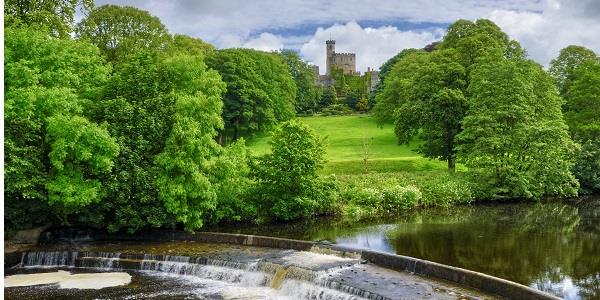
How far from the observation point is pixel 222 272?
2320 centimetres

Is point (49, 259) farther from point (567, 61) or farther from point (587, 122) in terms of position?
point (567, 61)

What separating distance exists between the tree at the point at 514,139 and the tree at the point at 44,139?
2665 cm

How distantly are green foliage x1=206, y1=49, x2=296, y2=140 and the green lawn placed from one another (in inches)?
103

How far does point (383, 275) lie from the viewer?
21.3 metres

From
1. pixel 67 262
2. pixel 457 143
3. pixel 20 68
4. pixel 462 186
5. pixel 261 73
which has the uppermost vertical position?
pixel 261 73

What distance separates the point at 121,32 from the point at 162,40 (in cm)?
374

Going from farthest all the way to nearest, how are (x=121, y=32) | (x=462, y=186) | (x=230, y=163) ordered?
(x=121, y=32), (x=462, y=186), (x=230, y=163)

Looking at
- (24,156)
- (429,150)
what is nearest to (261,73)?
(429,150)

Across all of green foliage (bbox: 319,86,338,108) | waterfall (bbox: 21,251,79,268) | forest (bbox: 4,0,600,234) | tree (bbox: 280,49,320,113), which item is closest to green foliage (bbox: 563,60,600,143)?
forest (bbox: 4,0,600,234)

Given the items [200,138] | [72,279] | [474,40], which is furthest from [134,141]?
[474,40]

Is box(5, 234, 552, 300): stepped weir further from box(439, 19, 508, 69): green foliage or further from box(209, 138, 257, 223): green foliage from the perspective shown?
box(439, 19, 508, 69): green foliage

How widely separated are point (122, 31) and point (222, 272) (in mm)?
33506

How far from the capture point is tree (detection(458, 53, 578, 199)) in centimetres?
3984

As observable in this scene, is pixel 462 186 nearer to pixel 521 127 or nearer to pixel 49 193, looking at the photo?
pixel 521 127
